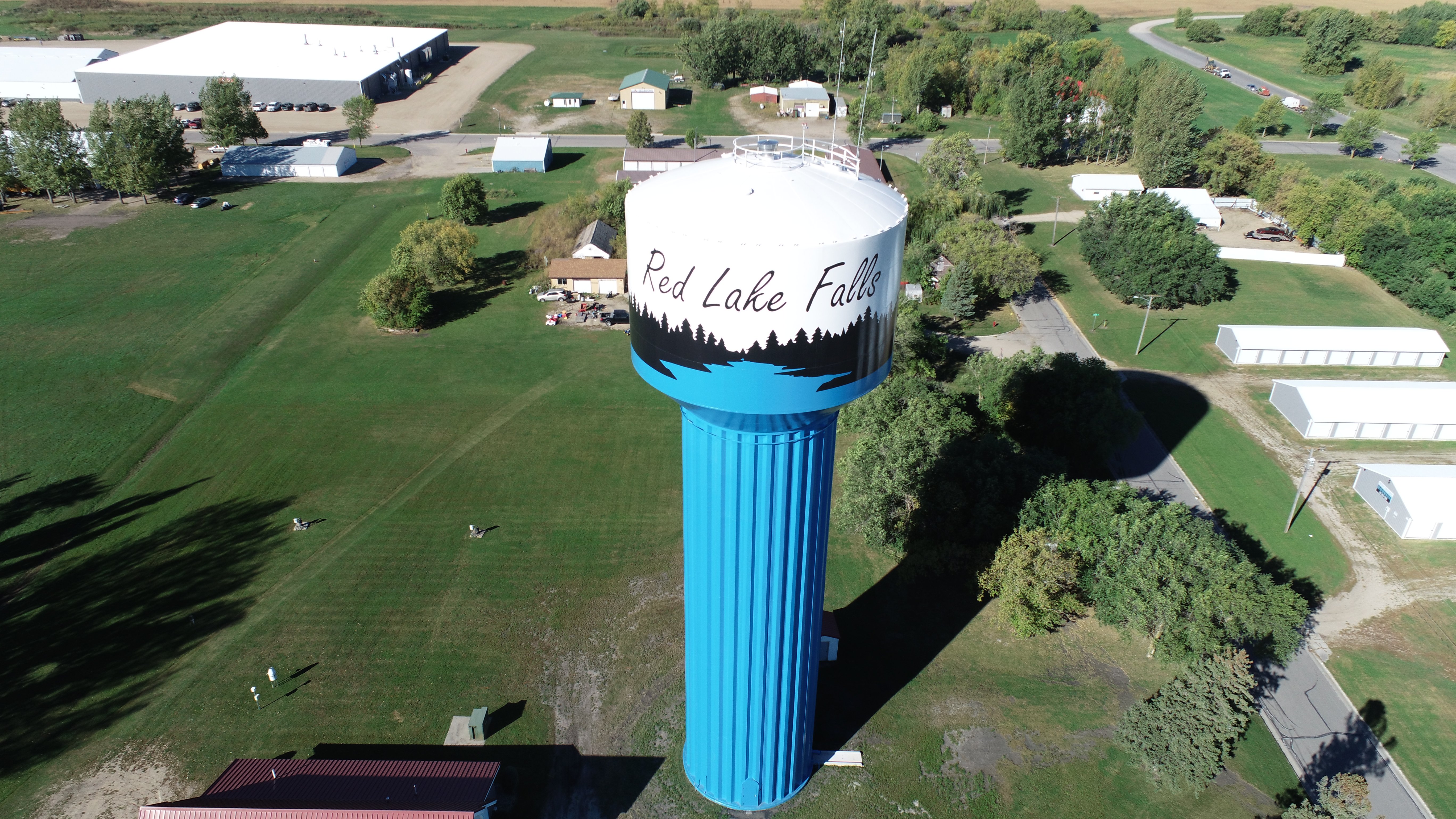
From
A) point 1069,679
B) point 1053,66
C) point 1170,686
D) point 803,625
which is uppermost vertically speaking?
point 1053,66

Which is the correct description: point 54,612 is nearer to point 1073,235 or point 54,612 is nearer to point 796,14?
point 1073,235

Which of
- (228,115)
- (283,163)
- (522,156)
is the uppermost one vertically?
(228,115)

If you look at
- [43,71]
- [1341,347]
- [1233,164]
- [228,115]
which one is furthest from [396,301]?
[43,71]

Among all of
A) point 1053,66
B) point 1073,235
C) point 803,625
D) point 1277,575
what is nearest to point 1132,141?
point 1053,66

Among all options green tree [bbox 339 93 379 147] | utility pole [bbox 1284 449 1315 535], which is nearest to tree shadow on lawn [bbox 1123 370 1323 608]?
utility pole [bbox 1284 449 1315 535]

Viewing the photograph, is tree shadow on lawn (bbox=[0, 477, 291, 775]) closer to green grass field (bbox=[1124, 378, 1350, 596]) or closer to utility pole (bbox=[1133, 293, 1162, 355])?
green grass field (bbox=[1124, 378, 1350, 596])

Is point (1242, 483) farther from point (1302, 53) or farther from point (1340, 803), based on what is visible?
point (1302, 53)
